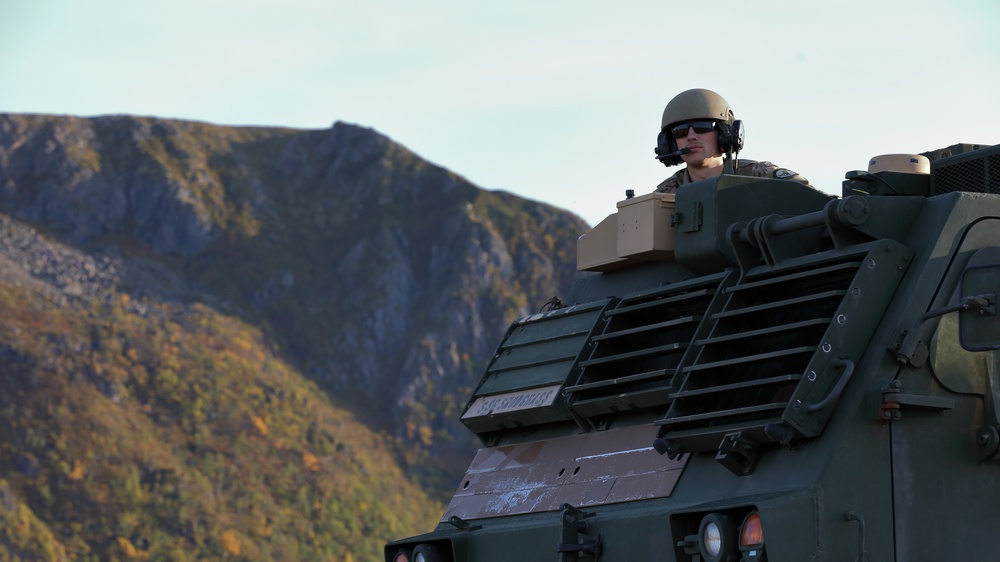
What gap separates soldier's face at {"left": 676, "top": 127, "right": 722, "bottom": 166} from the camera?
1073 cm

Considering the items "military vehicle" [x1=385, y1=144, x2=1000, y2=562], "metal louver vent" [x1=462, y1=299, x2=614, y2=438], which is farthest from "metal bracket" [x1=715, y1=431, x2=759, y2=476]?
"metal louver vent" [x1=462, y1=299, x2=614, y2=438]

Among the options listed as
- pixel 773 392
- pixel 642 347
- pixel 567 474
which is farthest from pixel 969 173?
pixel 567 474

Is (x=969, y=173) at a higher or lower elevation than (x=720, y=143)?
lower

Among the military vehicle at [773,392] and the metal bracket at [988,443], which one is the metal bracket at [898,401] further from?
the metal bracket at [988,443]

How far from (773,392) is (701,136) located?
129 inches

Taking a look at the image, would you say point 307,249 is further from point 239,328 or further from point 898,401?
point 898,401

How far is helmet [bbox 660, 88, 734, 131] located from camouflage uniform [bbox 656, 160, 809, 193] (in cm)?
33

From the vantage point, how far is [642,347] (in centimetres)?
940

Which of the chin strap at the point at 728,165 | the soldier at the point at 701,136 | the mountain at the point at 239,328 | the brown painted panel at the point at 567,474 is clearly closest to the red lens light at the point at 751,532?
the brown painted panel at the point at 567,474

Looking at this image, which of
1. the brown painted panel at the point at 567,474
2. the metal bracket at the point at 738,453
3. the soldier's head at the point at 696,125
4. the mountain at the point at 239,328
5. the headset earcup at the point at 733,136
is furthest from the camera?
the mountain at the point at 239,328

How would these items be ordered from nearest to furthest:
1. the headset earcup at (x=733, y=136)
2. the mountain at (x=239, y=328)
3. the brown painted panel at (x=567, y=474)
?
the brown painted panel at (x=567, y=474) → the headset earcup at (x=733, y=136) → the mountain at (x=239, y=328)

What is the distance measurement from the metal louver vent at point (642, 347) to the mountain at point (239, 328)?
2190 inches

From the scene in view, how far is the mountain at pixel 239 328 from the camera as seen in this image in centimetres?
6719

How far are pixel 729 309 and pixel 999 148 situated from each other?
164 centimetres
